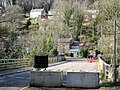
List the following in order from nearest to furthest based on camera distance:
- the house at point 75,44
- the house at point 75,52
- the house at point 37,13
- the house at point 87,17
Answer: the house at point 75,52
the house at point 75,44
the house at point 87,17
the house at point 37,13

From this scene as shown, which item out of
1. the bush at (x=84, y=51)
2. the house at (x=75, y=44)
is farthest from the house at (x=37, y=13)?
the bush at (x=84, y=51)

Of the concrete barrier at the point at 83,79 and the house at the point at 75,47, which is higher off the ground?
the house at the point at 75,47

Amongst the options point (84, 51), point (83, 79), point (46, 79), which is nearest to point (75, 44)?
point (84, 51)

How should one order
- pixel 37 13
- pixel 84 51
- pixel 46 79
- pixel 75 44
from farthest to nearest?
pixel 37 13, pixel 75 44, pixel 84 51, pixel 46 79

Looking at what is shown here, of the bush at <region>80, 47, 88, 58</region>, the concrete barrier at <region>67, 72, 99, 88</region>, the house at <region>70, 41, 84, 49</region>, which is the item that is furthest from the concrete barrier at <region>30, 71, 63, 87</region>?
the house at <region>70, 41, 84, 49</region>

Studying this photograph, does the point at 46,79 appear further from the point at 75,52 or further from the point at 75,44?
the point at 75,44

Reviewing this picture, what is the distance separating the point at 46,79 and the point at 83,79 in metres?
2.16

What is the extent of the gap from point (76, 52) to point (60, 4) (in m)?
17.0

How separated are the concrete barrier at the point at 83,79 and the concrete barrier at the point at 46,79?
591 millimetres

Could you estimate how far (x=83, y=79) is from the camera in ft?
64.1

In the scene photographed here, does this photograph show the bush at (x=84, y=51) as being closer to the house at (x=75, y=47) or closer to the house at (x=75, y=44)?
the house at (x=75, y=47)

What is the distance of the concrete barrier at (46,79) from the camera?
19.8 m

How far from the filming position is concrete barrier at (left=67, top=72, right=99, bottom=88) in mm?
19438

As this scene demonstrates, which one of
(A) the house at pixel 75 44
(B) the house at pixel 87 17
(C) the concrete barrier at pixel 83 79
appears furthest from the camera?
(B) the house at pixel 87 17
